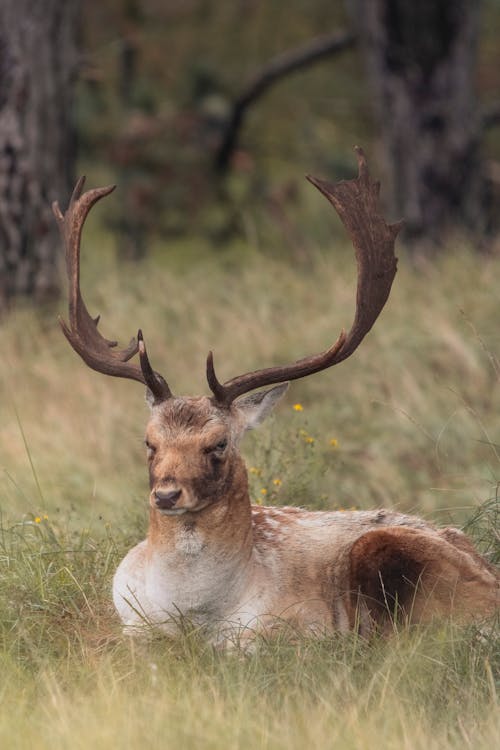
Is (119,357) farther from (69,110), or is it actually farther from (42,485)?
(69,110)

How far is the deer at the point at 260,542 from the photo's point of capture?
5.66 m

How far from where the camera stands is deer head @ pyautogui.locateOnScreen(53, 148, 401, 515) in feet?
18.3

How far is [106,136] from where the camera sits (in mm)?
19219

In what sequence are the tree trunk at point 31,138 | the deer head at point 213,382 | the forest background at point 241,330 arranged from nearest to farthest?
1. the forest background at point 241,330
2. the deer head at point 213,382
3. the tree trunk at point 31,138

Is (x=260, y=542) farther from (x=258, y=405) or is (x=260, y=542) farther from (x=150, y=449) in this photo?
(x=150, y=449)

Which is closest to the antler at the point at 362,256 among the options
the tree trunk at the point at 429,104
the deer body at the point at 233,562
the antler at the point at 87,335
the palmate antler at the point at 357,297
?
the palmate antler at the point at 357,297

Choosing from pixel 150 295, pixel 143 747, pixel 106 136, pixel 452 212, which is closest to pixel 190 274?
pixel 150 295

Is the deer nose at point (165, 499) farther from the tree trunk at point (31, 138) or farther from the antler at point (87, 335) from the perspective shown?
the tree trunk at point (31, 138)

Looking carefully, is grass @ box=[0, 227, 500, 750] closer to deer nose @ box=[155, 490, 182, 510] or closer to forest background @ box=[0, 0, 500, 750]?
forest background @ box=[0, 0, 500, 750]

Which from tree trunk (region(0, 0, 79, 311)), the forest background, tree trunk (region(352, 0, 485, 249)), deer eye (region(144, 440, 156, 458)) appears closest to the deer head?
deer eye (region(144, 440, 156, 458))

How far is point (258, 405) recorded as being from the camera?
20.2 ft

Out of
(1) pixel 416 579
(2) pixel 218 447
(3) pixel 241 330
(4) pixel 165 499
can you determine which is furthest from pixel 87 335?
(3) pixel 241 330

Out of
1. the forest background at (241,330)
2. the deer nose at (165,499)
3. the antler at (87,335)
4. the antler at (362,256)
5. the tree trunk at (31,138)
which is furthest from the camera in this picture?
the tree trunk at (31,138)

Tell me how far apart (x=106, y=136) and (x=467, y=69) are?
6.88 meters
